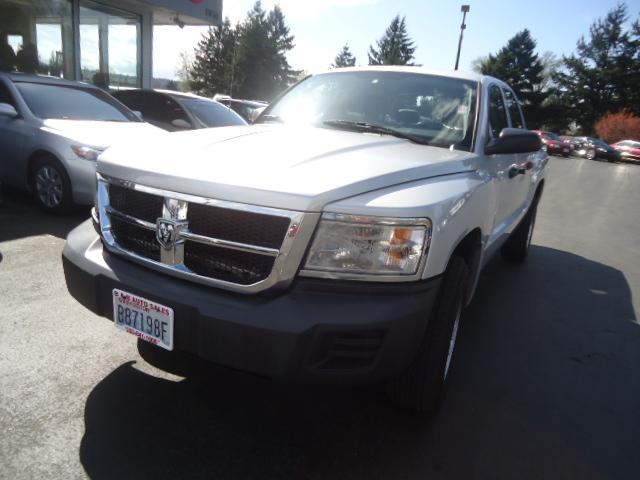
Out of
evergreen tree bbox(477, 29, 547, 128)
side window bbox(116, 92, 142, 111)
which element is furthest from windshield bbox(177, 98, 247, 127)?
evergreen tree bbox(477, 29, 547, 128)

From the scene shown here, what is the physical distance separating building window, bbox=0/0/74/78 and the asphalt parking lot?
32.3ft

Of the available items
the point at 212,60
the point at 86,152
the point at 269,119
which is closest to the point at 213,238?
the point at 269,119

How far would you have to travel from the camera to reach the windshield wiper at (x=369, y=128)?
2.82 metres

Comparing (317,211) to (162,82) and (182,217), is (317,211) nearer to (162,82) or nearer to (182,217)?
(182,217)

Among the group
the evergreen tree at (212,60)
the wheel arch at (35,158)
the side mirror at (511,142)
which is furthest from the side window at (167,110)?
the evergreen tree at (212,60)

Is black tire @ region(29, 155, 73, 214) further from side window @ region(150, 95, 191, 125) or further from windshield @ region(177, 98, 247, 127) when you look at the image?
windshield @ region(177, 98, 247, 127)

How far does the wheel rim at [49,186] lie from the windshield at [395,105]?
297cm

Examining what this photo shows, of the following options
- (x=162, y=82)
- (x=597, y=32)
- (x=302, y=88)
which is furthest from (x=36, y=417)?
(x=597, y=32)

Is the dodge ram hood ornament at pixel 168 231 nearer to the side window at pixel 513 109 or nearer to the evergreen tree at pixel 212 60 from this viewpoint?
the side window at pixel 513 109

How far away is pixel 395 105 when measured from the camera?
3.11 meters

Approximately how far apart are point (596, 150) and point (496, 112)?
33236 millimetres

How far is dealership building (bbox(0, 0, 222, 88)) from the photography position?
11336 mm

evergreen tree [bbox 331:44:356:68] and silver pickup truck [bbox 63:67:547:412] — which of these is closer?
silver pickup truck [bbox 63:67:547:412]

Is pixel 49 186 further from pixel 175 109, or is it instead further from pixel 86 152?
pixel 175 109
